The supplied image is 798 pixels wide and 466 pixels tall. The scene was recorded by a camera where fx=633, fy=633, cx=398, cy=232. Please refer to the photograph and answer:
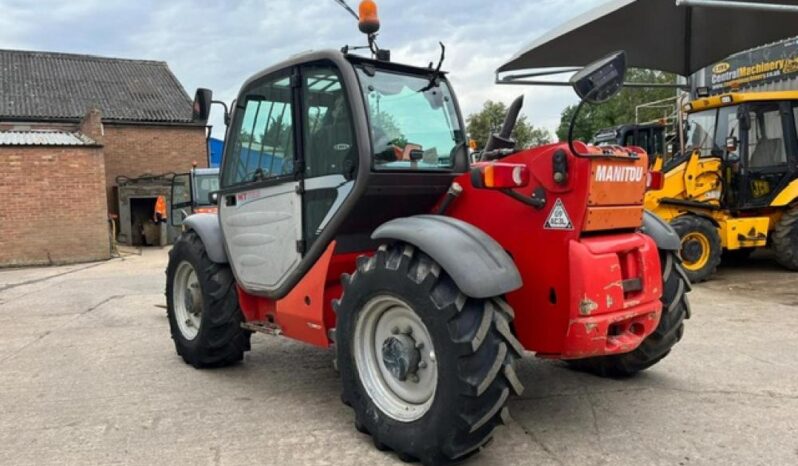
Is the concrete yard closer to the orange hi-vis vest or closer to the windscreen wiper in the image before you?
the windscreen wiper

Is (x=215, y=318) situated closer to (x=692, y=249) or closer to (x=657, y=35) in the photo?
(x=692, y=249)

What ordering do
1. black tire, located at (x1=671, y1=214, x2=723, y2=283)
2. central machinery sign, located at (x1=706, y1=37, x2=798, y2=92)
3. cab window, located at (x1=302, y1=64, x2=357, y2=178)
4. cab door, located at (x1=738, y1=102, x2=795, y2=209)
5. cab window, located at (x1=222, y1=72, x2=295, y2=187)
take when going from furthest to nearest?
central machinery sign, located at (x1=706, y1=37, x2=798, y2=92)
cab door, located at (x1=738, y1=102, x2=795, y2=209)
black tire, located at (x1=671, y1=214, x2=723, y2=283)
cab window, located at (x1=222, y1=72, x2=295, y2=187)
cab window, located at (x1=302, y1=64, x2=357, y2=178)

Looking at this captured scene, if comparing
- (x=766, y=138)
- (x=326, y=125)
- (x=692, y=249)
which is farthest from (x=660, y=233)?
(x=766, y=138)

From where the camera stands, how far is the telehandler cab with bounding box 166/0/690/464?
3031mm

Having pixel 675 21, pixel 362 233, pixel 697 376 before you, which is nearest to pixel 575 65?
pixel 675 21

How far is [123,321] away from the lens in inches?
294

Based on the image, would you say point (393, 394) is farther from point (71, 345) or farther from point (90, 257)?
point (90, 257)

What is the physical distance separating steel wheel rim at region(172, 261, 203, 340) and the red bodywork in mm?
2595

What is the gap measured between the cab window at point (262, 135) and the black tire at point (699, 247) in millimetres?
6380

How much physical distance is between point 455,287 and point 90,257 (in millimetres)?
16036

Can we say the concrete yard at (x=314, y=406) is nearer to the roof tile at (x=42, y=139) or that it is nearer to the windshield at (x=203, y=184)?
the windshield at (x=203, y=184)

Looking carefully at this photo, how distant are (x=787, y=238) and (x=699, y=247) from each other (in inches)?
56.5

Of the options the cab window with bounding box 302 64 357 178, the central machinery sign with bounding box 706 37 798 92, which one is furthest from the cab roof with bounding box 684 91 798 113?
the cab window with bounding box 302 64 357 178

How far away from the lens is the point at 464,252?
3.10 metres
